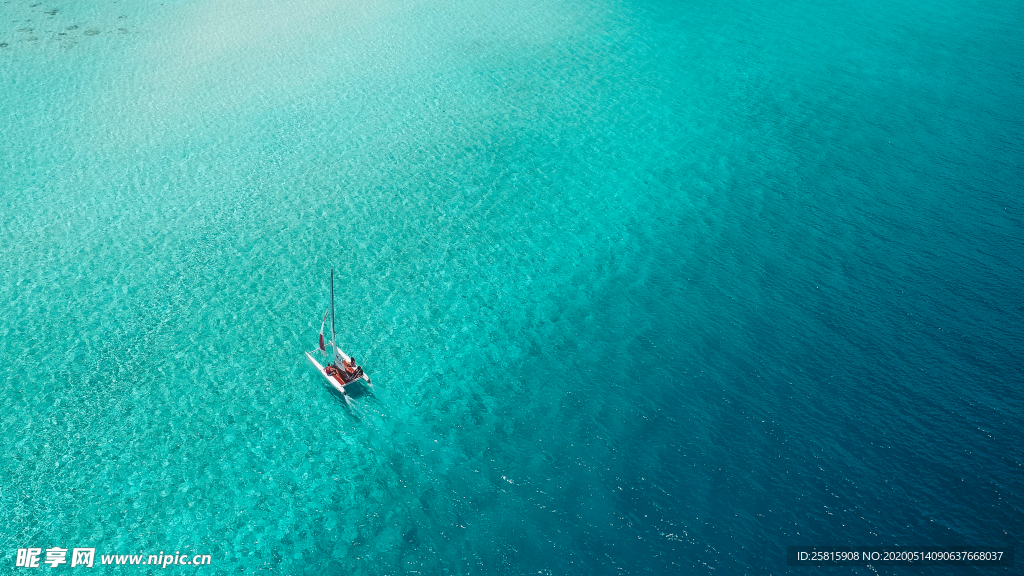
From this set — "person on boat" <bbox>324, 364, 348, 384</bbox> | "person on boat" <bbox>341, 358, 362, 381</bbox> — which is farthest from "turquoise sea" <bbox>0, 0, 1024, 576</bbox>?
"person on boat" <bbox>324, 364, 348, 384</bbox>

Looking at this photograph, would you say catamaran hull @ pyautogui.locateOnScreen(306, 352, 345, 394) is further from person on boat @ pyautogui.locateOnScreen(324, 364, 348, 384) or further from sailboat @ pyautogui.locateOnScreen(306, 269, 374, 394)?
person on boat @ pyautogui.locateOnScreen(324, 364, 348, 384)

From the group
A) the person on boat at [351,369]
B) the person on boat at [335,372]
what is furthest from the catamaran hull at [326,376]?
the person on boat at [351,369]

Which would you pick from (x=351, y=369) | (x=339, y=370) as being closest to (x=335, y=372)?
(x=339, y=370)

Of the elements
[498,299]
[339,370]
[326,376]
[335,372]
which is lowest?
[326,376]

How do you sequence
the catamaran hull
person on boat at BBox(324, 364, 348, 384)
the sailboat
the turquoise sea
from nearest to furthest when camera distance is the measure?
the turquoise sea < the sailboat < the catamaran hull < person on boat at BBox(324, 364, 348, 384)

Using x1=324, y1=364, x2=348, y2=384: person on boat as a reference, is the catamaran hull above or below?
below

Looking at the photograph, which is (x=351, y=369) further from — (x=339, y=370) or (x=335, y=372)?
(x=335, y=372)

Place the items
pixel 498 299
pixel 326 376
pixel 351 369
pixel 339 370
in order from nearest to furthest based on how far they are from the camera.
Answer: pixel 351 369
pixel 339 370
pixel 326 376
pixel 498 299

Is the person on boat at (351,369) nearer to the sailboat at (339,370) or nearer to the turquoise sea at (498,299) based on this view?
the sailboat at (339,370)
